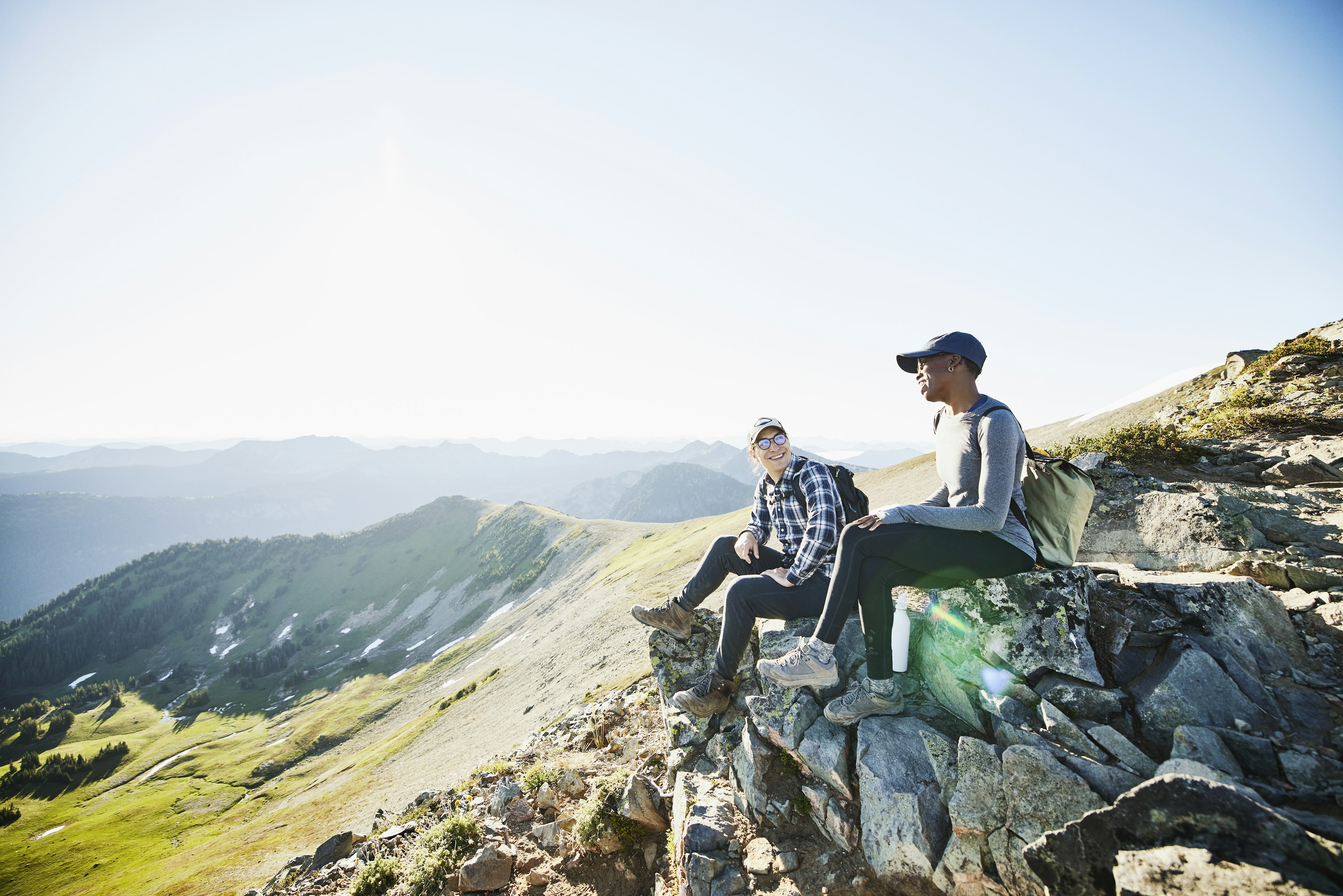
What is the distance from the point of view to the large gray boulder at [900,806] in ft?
16.8

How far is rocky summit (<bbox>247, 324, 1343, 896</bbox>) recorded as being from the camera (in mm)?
3812

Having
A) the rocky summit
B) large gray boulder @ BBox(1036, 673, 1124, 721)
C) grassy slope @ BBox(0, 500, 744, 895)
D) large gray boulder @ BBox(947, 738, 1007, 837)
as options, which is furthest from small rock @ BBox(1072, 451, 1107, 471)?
grassy slope @ BBox(0, 500, 744, 895)

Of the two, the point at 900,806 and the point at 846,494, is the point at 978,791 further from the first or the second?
the point at 846,494

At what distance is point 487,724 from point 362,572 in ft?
588

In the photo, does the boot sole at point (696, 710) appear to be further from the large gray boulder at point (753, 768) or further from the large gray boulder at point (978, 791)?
the large gray boulder at point (978, 791)

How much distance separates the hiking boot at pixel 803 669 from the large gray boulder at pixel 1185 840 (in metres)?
2.28

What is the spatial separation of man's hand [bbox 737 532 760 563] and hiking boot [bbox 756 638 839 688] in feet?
5.26

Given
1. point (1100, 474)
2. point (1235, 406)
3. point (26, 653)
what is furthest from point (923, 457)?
point (26, 653)

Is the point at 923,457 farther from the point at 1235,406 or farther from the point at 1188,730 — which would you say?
the point at 1188,730

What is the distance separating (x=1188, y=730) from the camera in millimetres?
4387

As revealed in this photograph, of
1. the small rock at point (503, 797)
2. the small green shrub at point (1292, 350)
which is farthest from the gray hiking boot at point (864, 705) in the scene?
the small green shrub at point (1292, 350)

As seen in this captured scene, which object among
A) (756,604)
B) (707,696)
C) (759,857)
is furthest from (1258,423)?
(759,857)

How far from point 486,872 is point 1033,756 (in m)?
7.93

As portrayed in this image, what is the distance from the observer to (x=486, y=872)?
7730 millimetres
